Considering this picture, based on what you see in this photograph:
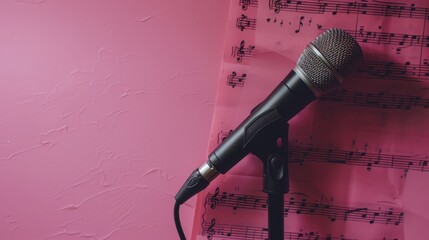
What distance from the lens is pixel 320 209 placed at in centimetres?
67

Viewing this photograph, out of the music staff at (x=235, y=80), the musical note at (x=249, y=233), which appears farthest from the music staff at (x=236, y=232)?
Answer: the music staff at (x=235, y=80)

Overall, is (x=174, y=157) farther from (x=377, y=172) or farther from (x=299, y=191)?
(x=377, y=172)

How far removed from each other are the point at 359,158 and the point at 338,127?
8 centimetres

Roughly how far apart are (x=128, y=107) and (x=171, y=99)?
10 cm

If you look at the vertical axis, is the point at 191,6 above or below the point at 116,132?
→ above

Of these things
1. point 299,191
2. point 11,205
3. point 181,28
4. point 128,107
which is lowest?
point 11,205

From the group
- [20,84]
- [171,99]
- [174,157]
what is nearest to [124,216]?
[174,157]

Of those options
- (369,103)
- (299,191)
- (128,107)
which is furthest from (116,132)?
(369,103)

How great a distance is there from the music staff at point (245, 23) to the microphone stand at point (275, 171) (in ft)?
0.75

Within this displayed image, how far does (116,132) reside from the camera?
0.73m

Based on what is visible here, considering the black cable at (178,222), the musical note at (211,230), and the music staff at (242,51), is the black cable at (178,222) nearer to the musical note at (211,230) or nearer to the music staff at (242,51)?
the musical note at (211,230)

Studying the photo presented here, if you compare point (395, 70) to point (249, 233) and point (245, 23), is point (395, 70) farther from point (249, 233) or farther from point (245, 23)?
A: point (249, 233)

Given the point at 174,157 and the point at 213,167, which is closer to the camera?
the point at 213,167

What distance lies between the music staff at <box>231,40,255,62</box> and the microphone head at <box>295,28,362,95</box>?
0.14 metres
